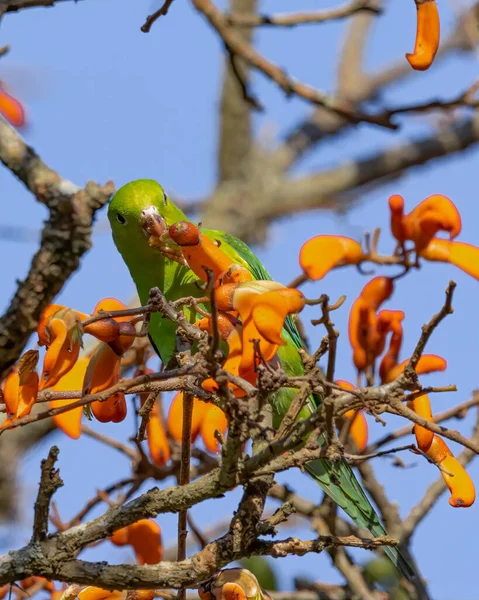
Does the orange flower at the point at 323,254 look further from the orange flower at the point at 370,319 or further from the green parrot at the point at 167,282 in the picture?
the green parrot at the point at 167,282

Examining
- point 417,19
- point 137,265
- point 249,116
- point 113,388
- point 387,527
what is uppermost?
point 249,116

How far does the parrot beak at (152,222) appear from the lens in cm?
361

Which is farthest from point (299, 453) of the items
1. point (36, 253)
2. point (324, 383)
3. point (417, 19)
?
point (417, 19)

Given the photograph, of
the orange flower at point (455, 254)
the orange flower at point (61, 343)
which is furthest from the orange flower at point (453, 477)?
the orange flower at point (61, 343)

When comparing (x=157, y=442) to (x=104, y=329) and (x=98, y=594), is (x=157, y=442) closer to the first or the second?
(x=98, y=594)

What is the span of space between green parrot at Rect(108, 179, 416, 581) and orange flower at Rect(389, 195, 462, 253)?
0.69 metres

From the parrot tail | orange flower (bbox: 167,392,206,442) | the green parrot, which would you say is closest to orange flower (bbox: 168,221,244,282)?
orange flower (bbox: 167,392,206,442)

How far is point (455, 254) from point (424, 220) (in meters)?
0.17

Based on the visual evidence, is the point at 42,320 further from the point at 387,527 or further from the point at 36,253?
the point at 387,527

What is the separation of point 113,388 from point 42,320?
36 cm

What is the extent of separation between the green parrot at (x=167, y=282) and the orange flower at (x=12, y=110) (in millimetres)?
1798

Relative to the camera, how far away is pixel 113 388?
7.28ft

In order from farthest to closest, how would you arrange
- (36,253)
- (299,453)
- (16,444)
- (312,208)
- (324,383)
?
(312,208)
(16,444)
(36,253)
(299,453)
(324,383)

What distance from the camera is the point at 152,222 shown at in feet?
12.3
